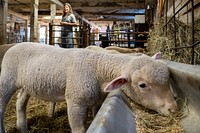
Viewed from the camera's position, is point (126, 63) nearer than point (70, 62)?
Yes

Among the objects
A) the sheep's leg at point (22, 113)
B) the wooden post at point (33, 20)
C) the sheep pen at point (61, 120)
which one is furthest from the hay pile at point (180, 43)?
the wooden post at point (33, 20)

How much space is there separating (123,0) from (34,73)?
8595 millimetres

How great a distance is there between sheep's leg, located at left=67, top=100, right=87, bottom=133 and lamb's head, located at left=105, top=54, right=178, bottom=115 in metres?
0.44

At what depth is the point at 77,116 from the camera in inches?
84.4

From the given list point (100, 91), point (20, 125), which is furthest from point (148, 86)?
point (20, 125)

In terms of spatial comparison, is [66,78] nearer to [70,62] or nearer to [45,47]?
[70,62]

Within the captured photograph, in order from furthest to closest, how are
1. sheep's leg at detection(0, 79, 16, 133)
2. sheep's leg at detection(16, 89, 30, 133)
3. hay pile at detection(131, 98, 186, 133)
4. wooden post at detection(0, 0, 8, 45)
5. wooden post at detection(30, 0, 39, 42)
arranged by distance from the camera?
wooden post at detection(30, 0, 39, 42) → wooden post at detection(0, 0, 8, 45) → sheep's leg at detection(16, 89, 30, 133) → sheep's leg at detection(0, 79, 16, 133) → hay pile at detection(131, 98, 186, 133)

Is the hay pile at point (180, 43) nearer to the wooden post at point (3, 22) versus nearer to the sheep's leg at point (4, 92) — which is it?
the sheep's leg at point (4, 92)

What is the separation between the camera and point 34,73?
8.12 ft

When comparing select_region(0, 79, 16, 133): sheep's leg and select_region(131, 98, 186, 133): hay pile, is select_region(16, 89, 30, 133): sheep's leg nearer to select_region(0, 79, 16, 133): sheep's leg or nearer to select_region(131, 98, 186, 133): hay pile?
select_region(0, 79, 16, 133): sheep's leg

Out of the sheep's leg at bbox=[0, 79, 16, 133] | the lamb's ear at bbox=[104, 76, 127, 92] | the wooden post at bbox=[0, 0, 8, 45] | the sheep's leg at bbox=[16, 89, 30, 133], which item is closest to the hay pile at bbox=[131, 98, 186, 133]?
the lamb's ear at bbox=[104, 76, 127, 92]

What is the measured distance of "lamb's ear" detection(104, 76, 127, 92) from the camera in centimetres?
180

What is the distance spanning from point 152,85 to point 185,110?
280 millimetres

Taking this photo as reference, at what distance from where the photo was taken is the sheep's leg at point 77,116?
2.13 metres
